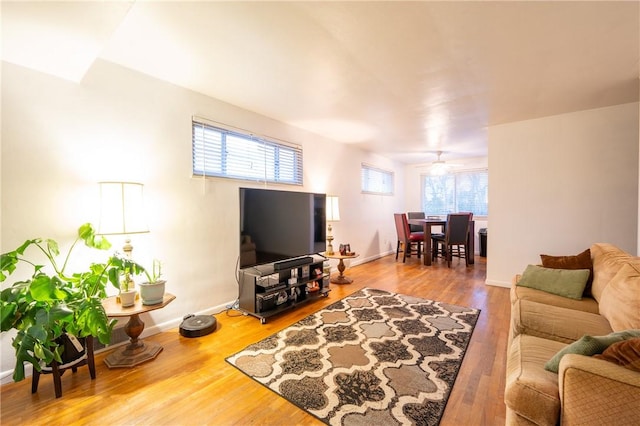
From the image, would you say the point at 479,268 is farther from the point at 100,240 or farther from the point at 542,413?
the point at 100,240

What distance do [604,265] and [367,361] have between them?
199cm

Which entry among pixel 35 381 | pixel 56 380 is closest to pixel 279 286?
pixel 56 380

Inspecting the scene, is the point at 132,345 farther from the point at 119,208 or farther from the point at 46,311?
the point at 119,208

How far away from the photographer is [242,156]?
314 cm

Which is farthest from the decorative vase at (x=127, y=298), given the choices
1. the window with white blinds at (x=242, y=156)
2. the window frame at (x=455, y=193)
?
the window frame at (x=455, y=193)

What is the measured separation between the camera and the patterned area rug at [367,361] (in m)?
1.51

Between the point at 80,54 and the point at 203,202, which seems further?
the point at 203,202

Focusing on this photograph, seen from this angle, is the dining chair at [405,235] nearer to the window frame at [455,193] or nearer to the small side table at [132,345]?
the window frame at [455,193]

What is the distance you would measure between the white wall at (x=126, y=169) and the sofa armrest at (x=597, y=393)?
2805 mm

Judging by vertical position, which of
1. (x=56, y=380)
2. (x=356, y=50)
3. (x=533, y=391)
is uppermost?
(x=356, y=50)

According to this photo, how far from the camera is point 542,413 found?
1024mm

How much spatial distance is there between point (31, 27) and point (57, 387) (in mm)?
2126

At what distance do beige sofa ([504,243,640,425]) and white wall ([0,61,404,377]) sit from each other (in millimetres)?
2637

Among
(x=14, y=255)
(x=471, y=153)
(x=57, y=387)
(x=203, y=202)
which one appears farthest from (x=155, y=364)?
(x=471, y=153)
